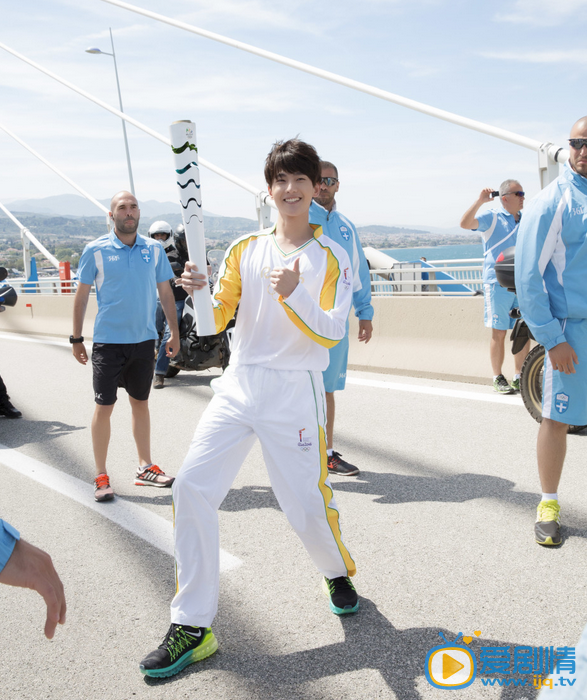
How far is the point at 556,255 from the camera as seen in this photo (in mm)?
3582

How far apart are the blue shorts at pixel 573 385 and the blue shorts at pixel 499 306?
3.54m

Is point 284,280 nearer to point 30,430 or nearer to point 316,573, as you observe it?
point 316,573

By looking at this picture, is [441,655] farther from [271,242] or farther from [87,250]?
[87,250]

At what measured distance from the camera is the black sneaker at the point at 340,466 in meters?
4.91

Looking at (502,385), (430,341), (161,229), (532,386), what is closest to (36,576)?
(532,386)

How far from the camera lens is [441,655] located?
2.71m

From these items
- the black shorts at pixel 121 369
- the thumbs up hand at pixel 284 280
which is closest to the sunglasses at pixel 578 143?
the thumbs up hand at pixel 284 280

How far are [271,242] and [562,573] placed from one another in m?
2.13

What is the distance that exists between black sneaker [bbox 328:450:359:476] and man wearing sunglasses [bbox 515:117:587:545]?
1.53m

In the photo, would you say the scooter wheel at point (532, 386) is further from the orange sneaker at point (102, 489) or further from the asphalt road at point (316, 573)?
the orange sneaker at point (102, 489)

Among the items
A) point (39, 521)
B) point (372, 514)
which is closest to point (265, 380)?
point (372, 514)

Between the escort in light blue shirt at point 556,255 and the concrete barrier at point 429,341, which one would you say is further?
the concrete barrier at point 429,341

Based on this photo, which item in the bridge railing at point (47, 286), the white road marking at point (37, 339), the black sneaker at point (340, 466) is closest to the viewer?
the black sneaker at point (340, 466)

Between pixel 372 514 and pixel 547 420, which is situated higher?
pixel 547 420
